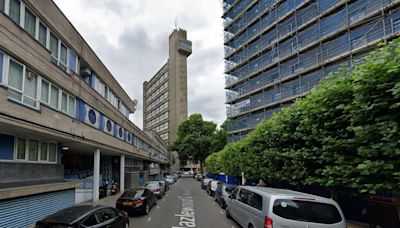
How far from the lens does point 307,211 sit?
7191 millimetres

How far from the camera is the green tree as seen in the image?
6988cm

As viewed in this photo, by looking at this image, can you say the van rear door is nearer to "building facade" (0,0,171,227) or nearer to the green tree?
"building facade" (0,0,171,227)

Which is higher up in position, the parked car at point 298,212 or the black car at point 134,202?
the parked car at point 298,212

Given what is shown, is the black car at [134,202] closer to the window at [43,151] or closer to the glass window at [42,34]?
the window at [43,151]

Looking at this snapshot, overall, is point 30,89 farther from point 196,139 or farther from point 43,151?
point 196,139

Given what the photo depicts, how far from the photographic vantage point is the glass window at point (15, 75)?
31.2ft

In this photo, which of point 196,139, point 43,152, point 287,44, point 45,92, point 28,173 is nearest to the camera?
point 28,173

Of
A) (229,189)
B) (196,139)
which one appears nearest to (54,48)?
(229,189)

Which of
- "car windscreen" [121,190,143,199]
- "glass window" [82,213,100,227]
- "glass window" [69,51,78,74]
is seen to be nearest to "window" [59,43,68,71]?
"glass window" [69,51,78,74]

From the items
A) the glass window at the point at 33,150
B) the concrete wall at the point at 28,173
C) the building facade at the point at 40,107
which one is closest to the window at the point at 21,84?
the building facade at the point at 40,107

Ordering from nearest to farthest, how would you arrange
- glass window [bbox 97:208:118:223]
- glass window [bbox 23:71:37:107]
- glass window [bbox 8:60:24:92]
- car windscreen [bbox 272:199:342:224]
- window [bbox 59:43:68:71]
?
car windscreen [bbox 272:199:342:224], glass window [bbox 97:208:118:223], glass window [bbox 8:60:24:92], glass window [bbox 23:71:37:107], window [bbox 59:43:68:71]

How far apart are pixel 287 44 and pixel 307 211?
31727 millimetres

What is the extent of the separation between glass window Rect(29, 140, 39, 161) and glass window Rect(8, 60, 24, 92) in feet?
10.3

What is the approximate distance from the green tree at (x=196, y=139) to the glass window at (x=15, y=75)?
60.1 meters
